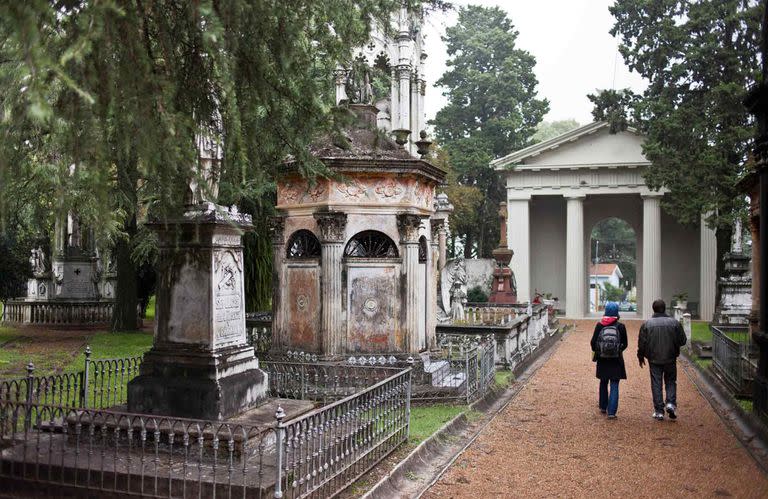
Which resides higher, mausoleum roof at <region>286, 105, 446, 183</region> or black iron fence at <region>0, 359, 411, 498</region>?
mausoleum roof at <region>286, 105, 446, 183</region>

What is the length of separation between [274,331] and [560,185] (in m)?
28.1

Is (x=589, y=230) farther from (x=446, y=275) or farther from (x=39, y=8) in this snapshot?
(x=39, y=8)

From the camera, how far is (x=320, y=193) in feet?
36.7

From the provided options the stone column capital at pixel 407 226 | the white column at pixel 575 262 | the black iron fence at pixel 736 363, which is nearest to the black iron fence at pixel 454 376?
the stone column capital at pixel 407 226

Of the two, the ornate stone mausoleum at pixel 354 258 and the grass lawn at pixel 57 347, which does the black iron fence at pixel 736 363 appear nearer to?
the ornate stone mausoleum at pixel 354 258

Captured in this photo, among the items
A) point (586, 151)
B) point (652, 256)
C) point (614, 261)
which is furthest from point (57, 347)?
point (614, 261)

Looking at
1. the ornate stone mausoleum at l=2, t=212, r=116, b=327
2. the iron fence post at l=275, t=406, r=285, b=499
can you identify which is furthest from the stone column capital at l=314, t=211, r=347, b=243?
the ornate stone mausoleum at l=2, t=212, r=116, b=327

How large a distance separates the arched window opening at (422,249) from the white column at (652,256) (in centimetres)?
2506

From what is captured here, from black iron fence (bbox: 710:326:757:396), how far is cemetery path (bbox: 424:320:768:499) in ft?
2.09

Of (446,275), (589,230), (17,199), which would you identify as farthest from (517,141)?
(17,199)

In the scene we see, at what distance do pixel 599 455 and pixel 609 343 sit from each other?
95.8 inches

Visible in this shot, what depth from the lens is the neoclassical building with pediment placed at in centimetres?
3466

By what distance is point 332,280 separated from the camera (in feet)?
35.9

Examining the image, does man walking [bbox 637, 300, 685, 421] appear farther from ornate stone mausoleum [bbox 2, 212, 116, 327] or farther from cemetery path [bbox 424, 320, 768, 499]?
ornate stone mausoleum [bbox 2, 212, 116, 327]
